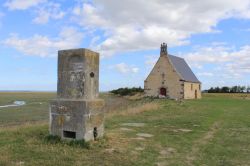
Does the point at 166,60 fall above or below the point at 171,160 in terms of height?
above

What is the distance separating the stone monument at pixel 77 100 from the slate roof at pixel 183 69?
1583 inches

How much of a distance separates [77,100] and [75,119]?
531mm

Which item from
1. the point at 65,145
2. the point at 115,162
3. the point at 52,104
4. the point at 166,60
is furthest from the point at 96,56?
the point at 166,60

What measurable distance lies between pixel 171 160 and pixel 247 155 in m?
2.24

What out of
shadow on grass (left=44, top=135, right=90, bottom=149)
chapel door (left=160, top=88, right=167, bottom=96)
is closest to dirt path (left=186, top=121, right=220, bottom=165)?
shadow on grass (left=44, top=135, right=90, bottom=149)

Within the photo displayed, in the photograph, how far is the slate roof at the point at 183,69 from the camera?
166ft

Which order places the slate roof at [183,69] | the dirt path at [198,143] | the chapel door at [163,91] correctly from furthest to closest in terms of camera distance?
the slate roof at [183,69] → the chapel door at [163,91] → the dirt path at [198,143]

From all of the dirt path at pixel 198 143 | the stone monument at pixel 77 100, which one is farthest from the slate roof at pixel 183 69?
the stone monument at pixel 77 100

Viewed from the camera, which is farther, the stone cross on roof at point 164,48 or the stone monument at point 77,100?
the stone cross on roof at point 164,48

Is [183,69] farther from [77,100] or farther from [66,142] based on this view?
[66,142]

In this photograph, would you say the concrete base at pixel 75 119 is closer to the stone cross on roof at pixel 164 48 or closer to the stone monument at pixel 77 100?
the stone monument at pixel 77 100

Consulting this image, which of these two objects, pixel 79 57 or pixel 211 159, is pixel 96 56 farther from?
pixel 211 159

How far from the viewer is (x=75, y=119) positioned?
981 cm

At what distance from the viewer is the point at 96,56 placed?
10.5 metres
